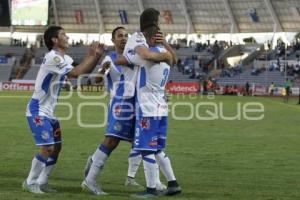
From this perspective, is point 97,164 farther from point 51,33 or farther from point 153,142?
point 51,33

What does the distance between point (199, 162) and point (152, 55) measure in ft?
16.8

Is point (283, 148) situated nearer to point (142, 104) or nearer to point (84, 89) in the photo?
point (142, 104)

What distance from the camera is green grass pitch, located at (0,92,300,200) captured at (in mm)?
9977

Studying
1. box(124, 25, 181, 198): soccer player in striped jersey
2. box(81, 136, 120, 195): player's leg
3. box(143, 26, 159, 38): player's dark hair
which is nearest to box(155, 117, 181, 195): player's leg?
box(124, 25, 181, 198): soccer player in striped jersey

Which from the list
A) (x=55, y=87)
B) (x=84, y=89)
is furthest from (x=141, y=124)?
(x=84, y=89)

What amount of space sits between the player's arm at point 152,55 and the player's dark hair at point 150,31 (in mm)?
255

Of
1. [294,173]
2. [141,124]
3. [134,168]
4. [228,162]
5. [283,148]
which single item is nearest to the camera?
[141,124]

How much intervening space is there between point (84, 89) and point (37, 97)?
2112 inches

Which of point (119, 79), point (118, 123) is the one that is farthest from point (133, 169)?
point (119, 79)

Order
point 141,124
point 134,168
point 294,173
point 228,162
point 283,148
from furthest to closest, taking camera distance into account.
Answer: point 283,148 < point 228,162 < point 294,173 < point 134,168 < point 141,124

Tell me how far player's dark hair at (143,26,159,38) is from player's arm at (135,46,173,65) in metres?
0.25

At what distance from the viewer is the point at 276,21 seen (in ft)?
253

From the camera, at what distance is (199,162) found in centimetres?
1384

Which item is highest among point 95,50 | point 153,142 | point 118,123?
point 95,50
